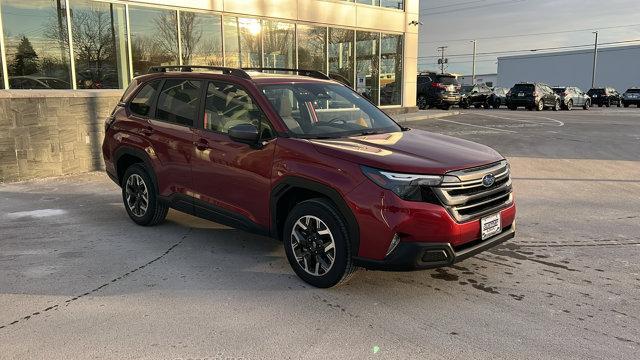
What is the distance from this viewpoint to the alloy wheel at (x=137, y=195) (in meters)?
5.96

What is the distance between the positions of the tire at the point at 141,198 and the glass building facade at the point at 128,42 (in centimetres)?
523

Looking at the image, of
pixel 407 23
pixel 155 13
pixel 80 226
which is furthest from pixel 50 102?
pixel 407 23

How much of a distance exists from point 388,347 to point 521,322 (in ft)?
3.41

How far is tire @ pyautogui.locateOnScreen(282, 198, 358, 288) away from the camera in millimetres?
3984

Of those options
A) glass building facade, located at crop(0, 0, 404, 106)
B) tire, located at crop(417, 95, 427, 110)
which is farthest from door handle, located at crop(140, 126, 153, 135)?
tire, located at crop(417, 95, 427, 110)

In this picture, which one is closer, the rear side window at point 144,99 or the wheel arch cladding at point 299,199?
the wheel arch cladding at point 299,199

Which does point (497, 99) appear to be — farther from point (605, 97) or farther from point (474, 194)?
point (474, 194)

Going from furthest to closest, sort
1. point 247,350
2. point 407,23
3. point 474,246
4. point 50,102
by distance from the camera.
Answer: point 407,23
point 50,102
point 474,246
point 247,350

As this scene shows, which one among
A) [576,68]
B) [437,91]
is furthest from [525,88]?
[576,68]

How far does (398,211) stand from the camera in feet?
12.1

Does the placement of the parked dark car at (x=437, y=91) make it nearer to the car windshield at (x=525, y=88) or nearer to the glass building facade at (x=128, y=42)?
the car windshield at (x=525, y=88)

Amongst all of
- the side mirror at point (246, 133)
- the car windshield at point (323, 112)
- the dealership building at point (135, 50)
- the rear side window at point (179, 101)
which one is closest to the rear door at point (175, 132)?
the rear side window at point (179, 101)

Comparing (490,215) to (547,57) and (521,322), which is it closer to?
(521,322)

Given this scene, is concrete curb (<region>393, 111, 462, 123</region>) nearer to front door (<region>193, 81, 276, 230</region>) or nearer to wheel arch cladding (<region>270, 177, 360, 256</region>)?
front door (<region>193, 81, 276, 230</region>)
